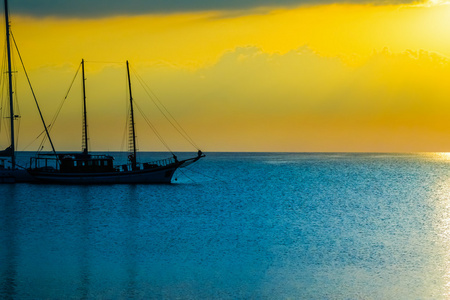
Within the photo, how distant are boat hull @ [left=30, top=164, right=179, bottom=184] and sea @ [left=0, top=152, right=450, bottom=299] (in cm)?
Answer: 1178

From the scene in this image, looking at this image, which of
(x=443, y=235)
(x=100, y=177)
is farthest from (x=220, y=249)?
(x=100, y=177)

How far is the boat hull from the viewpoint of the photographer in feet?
316

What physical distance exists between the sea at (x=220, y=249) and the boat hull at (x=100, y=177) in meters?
11.8

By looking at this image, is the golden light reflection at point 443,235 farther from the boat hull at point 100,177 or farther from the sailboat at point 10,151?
the sailboat at point 10,151

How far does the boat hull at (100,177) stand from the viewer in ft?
316

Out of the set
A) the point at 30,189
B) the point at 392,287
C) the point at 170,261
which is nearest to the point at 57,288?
the point at 170,261

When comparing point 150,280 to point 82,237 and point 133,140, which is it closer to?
point 82,237

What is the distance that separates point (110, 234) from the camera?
2071 inches

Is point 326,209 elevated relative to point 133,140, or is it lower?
lower

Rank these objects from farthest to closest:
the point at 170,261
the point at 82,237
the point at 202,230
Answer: the point at 202,230 → the point at 82,237 → the point at 170,261

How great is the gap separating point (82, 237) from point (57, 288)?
668 inches

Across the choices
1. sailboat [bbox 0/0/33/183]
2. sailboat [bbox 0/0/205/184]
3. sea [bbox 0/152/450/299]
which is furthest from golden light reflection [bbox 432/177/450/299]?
sailboat [bbox 0/0/33/183]

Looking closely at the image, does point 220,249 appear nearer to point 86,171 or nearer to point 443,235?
point 443,235

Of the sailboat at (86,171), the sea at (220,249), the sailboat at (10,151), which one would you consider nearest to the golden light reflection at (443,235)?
the sea at (220,249)
